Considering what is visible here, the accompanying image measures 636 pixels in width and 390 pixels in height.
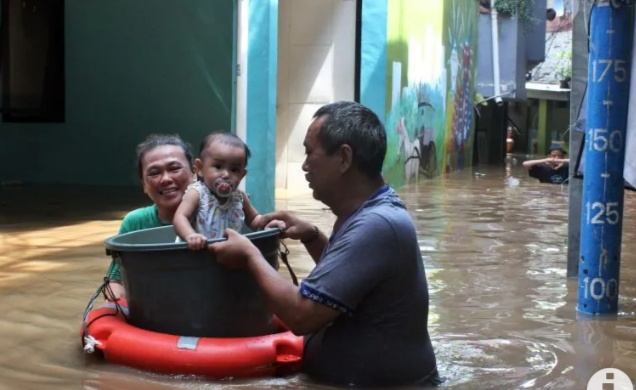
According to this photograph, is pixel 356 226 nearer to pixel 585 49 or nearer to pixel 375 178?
pixel 375 178

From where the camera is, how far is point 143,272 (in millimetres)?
4035

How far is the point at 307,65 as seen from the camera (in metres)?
14.2

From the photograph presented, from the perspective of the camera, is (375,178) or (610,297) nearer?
(375,178)

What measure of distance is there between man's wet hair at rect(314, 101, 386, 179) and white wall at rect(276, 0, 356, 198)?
10.5 meters

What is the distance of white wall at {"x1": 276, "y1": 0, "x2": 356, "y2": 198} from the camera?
46.4ft

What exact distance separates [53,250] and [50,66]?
7.26 metres

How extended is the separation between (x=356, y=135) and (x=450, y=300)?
114 inches

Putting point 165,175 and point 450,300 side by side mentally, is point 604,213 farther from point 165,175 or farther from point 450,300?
point 165,175

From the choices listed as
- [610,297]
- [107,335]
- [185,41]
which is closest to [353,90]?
[185,41]

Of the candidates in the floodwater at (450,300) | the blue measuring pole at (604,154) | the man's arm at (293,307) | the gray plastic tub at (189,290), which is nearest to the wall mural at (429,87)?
the floodwater at (450,300)

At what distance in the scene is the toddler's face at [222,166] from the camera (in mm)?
4371

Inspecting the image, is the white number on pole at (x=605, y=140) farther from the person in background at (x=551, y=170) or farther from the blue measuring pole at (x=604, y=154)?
the person in background at (x=551, y=170)

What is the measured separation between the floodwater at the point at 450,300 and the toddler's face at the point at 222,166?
0.92m

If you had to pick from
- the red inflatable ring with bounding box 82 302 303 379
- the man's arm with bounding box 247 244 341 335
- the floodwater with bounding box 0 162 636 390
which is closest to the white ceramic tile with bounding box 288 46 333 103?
the floodwater with bounding box 0 162 636 390
